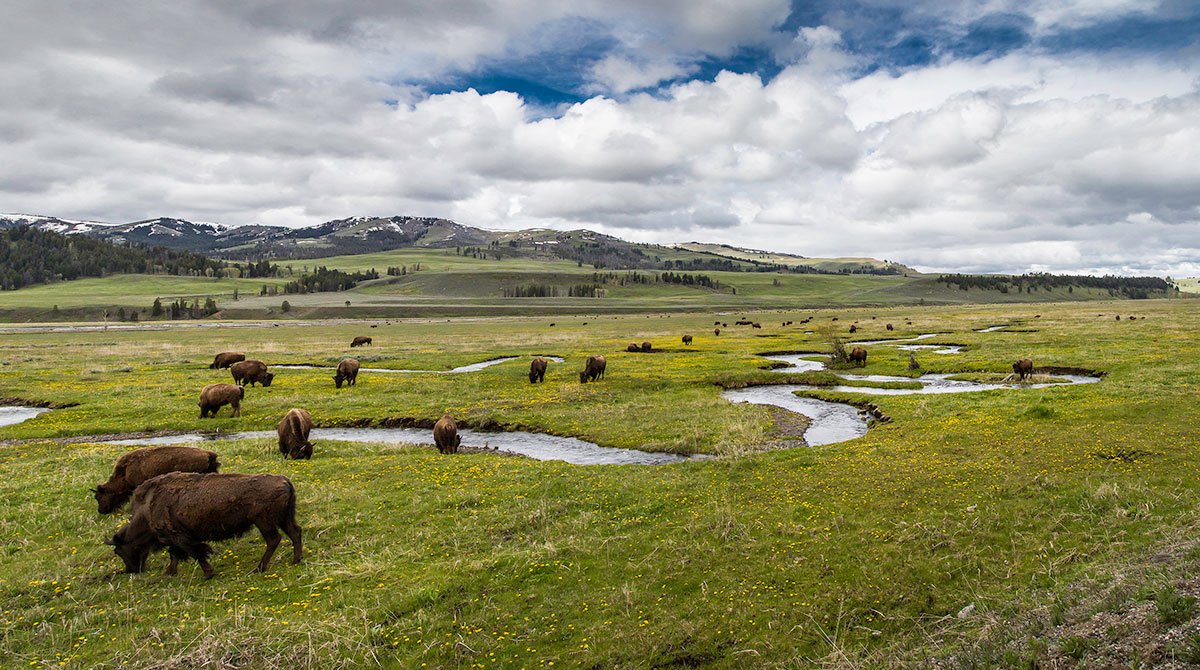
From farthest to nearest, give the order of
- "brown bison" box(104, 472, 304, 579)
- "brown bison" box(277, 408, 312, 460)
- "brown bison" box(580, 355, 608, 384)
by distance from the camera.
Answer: "brown bison" box(580, 355, 608, 384), "brown bison" box(277, 408, 312, 460), "brown bison" box(104, 472, 304, 579)

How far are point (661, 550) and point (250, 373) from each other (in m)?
35.9

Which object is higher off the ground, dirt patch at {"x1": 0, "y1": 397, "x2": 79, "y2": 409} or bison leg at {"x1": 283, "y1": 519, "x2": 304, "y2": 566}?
bison leg at {"x1": 283, "y1": 519, "x2": 304, "y2": 566}

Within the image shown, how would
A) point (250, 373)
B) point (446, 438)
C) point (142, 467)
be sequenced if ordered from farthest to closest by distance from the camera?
point (250, 373) < point (446, 438) < point (142, 467)

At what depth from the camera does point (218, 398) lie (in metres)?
28.9

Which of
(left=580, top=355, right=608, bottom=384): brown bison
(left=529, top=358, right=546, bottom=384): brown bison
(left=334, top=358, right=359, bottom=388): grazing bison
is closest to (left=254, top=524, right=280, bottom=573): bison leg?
(left=529, top=358, right=546, bottom=384): brown bison

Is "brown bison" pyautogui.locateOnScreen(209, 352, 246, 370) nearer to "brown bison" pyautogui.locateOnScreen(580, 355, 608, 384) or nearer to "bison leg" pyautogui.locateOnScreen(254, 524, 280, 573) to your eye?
"brown bison" pyautogui.locateOnScreen(580, 355, 608, 384)

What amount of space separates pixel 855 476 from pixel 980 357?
3507 centimetres

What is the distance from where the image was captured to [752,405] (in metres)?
29.2

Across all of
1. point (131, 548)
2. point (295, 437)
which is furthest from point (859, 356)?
point (131, 548)

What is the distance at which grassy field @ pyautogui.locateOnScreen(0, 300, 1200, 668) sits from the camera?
8180 millimetres

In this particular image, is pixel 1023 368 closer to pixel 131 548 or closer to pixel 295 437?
pixel 295 437

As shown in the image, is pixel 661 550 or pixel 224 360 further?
pixel 224 360

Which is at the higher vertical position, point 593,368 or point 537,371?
point 593,368

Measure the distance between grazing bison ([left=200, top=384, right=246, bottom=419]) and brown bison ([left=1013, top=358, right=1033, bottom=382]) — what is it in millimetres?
44069
